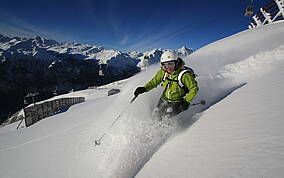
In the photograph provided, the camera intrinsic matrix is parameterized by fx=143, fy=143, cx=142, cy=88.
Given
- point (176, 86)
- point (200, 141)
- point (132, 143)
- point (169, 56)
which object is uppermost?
point (169, 56)

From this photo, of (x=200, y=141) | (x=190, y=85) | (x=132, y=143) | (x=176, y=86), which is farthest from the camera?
(x=176, y=86)

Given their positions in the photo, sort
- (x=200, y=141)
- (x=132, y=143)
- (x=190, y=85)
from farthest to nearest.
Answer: (x=190, y=85), (x=132, y=143), (x=200, y=141)

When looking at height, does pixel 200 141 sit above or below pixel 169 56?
below

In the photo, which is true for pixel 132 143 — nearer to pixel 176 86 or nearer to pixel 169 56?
pixel 176 86

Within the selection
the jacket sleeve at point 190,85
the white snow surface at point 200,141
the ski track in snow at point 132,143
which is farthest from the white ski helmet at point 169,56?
the ski track in snow at point 132,143

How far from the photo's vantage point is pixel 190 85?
10.2ft

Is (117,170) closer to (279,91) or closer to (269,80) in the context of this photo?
(279,91)

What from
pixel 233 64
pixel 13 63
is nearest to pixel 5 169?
pixel 233 64

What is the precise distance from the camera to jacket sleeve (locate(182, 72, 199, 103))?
9.84 ft

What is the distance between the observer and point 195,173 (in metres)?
1.65

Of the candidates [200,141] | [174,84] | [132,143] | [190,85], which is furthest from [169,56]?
[132,143]

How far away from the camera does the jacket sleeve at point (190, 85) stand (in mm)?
3000

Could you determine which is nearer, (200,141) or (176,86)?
(200,141)

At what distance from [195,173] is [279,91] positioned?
2273 mm
